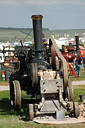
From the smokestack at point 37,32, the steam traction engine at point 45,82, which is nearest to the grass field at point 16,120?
the steam traction engine at point 45,82

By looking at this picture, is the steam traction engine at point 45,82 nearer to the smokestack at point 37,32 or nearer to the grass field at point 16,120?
the smokestack at point 37,32

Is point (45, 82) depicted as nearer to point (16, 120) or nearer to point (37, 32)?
point (16, 120)

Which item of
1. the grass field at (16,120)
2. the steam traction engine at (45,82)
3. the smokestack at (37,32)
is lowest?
the grass field at (16,120)

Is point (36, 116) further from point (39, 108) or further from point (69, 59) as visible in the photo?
point (69, 59)

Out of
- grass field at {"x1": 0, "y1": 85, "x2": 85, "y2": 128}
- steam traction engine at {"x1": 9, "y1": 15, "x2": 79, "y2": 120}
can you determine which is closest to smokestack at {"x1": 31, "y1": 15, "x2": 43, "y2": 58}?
steam traction engine at {"x1": 9, "y1": 15, "x2": 79, "y2": 120}

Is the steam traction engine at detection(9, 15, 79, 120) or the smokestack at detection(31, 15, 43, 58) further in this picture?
the smokestack at detection(31, 15, 43, 58)

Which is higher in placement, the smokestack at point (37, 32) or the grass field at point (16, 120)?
the smokestack at point (37, 32)

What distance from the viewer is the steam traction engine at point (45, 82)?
9.92 meters

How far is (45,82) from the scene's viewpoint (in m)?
10.3

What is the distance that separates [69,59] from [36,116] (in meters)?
22.4

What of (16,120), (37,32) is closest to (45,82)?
(16,120)

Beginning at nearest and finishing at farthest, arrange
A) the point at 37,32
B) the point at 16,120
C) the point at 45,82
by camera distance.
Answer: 1. the point at 16,120
2. the point at 45,82
3. the point at 37,32

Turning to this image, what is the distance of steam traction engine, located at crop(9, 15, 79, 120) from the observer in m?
9.92

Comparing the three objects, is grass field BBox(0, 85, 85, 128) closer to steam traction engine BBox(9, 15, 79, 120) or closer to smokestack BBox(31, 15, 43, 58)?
steam traction engine BBox(9, 15, 79, 120)
